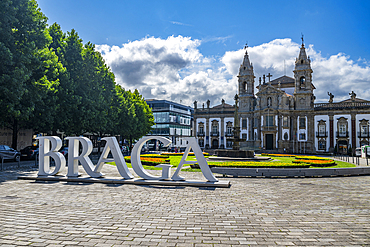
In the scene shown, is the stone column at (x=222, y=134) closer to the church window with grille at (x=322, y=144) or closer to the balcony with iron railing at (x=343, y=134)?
the church window with grille at (x=322, y=144)

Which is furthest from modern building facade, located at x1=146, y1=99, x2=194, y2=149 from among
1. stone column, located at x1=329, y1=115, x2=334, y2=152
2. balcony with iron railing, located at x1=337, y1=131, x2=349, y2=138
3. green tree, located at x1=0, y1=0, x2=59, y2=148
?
green tree, located at x1=0, y1=0, x2=59, y2=148

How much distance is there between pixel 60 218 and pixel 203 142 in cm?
6757

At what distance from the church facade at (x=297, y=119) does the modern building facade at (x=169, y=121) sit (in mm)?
16324

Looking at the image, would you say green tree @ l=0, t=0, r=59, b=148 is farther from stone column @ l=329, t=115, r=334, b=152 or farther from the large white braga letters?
stone column @ l=329, t=115, r=334, b=152

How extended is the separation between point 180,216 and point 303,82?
221 feet

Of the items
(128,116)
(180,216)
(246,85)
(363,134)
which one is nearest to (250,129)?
(246,85)

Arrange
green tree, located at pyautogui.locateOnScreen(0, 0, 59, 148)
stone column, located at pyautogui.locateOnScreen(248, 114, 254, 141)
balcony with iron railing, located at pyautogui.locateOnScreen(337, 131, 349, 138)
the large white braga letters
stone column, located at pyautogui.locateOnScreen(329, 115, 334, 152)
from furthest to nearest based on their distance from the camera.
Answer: stone column, located at pyautogui.locateOnScreen(248, 114, 254, 141)
stone column, located at pyautogui.locateOnScreen(329, 115, 334, 152)
balcony with iron railing, located at pyautogui.locateOnScreen(337, 131, 349, 138)
green tree, located at pyautogui.locateOnScreen(0, 0, 59, 148)
the large white braga letters

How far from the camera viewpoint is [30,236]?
6.18 m

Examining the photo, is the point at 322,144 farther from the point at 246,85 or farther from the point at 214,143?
the point at 214,143

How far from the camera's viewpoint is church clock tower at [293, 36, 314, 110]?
214ft

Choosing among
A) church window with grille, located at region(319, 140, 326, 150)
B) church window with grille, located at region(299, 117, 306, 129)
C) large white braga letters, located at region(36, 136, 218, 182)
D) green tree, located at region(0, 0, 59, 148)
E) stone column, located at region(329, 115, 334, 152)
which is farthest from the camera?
church window with grille, located at region(299, 117, 306, 129)

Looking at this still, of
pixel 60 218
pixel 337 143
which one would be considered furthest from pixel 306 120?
pixel 60 218

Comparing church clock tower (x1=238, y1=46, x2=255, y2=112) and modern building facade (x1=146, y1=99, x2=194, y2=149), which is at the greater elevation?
church clock tower (x1=238, y1=46, x2=255, y2=112)

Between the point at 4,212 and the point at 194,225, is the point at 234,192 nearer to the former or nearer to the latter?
the point at 194,225
